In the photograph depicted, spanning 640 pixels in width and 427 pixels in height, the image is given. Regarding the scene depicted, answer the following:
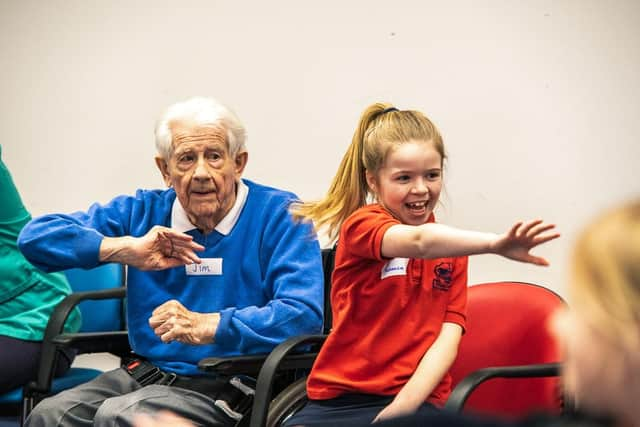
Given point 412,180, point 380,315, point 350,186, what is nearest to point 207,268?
point 350,186

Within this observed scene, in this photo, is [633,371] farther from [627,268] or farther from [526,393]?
[526,393]

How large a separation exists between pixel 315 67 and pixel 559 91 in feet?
3.01

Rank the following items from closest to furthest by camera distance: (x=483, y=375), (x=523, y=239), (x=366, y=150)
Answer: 1. (x=523, y=239)
2. (x=483, y=375)
3. (x=366, y=150)

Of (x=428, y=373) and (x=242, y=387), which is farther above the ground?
(x=428, y=373)

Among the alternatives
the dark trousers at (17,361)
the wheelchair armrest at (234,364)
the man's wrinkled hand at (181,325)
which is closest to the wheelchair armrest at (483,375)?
the wheelchair armrest at (234,364)

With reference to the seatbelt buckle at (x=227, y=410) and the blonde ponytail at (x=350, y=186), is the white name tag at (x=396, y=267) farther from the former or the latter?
the seatbelt buckle at (x=227, y=410)

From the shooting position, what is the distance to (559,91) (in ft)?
9.48

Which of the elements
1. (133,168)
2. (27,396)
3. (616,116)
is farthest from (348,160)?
(133,168)

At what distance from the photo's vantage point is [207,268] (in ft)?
8.44

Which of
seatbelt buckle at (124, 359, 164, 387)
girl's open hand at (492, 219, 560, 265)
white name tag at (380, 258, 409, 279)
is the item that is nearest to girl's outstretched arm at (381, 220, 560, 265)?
girl's open hand at (492, 219, 560, 265)

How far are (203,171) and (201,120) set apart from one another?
Answer: 0.16m

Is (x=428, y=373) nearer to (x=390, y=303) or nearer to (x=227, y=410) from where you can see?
(x=390, y=303)

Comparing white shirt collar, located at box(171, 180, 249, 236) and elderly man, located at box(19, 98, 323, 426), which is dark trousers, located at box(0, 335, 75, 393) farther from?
Answer: white shirt collar, located at box(171, 180, 249, 236)

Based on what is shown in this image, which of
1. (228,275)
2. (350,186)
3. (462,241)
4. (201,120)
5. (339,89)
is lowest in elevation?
(228,275)
